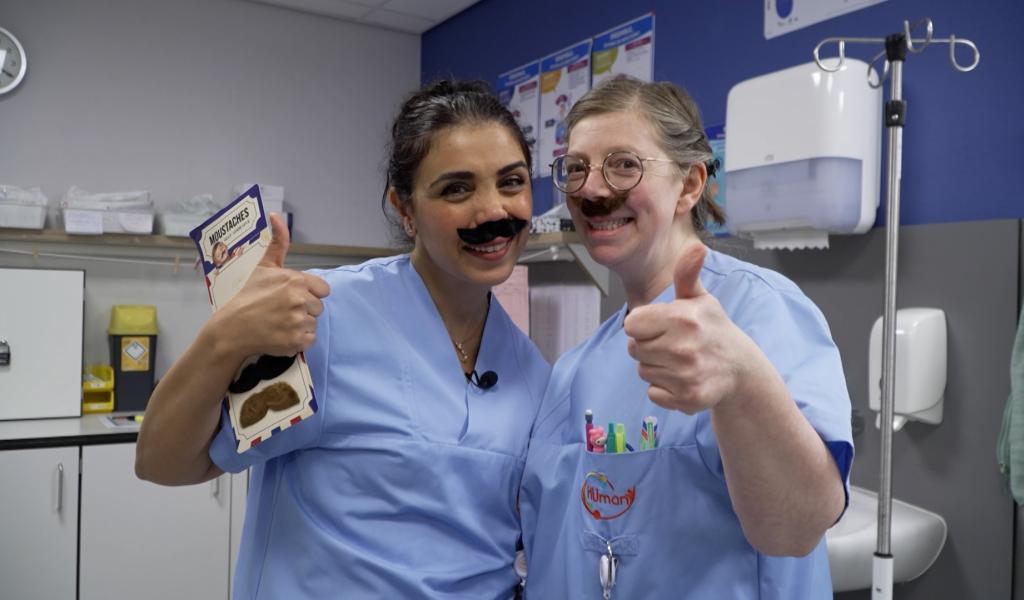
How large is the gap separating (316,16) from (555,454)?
3.24 meters

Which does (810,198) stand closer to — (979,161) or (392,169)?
(979,161)

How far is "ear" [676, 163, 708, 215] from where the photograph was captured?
114 centimetres

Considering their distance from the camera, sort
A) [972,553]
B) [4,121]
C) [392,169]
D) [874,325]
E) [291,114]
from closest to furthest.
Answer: [392,169] < [972,553] < [874,325] < [4,121] < [291,114]

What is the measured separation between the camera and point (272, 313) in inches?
36.4

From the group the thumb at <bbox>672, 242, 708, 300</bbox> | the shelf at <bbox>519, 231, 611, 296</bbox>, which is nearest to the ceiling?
the shelf at <bbox>519, 231, 611, 296</bbox>

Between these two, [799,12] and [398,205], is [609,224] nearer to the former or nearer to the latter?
[398,205]

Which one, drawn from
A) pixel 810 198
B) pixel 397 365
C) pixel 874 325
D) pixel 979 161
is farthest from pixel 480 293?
pixel 979 161

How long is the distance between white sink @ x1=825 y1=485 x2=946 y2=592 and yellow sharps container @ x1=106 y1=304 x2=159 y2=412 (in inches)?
105

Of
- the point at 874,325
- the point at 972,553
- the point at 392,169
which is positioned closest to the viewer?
the point at 392,169

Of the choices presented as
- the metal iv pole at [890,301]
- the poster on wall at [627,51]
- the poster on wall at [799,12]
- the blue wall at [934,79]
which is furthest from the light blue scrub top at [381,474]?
the poster on wall at [627,51]

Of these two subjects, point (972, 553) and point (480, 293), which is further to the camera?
point (972, 553)

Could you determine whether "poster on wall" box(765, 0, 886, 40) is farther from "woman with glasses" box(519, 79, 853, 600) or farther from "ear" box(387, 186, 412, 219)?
"ear" box(387, 186, 412, 219)

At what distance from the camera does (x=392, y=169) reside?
1275mm

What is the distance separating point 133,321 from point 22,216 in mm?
568
